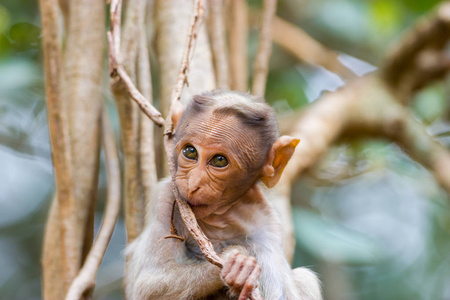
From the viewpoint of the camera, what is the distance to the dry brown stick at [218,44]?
12.6ft

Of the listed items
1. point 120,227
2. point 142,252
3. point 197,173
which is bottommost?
point 120,227

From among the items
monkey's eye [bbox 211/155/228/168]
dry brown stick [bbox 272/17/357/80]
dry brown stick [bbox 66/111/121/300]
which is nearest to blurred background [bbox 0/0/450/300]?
dry brown stick [bbox 272/17/357/80]

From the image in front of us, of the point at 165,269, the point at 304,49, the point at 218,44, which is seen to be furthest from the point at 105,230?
the point at 304,49

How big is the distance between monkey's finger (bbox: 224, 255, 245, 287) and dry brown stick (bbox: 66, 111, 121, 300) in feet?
4.15

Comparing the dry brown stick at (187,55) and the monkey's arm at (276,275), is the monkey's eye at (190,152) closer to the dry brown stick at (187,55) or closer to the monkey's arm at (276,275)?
the dry brown stick at (187,55)

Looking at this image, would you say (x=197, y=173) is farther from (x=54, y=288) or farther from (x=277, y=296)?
(x=54, y=288)

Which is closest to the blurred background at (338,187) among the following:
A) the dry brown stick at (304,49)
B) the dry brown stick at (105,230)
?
the dry brown stick at (304,49)

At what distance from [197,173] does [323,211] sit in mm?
5502

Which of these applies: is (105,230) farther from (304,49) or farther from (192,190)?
(304,49)

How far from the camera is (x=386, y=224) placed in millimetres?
7879

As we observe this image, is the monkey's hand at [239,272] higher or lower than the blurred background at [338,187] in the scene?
higher

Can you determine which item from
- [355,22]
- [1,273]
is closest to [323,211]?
[355,22]

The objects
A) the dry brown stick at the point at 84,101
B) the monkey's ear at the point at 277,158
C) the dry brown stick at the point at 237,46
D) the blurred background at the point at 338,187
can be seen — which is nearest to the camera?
the monkey's ear at the point at 277,158

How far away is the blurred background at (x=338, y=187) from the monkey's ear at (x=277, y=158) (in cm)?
303
